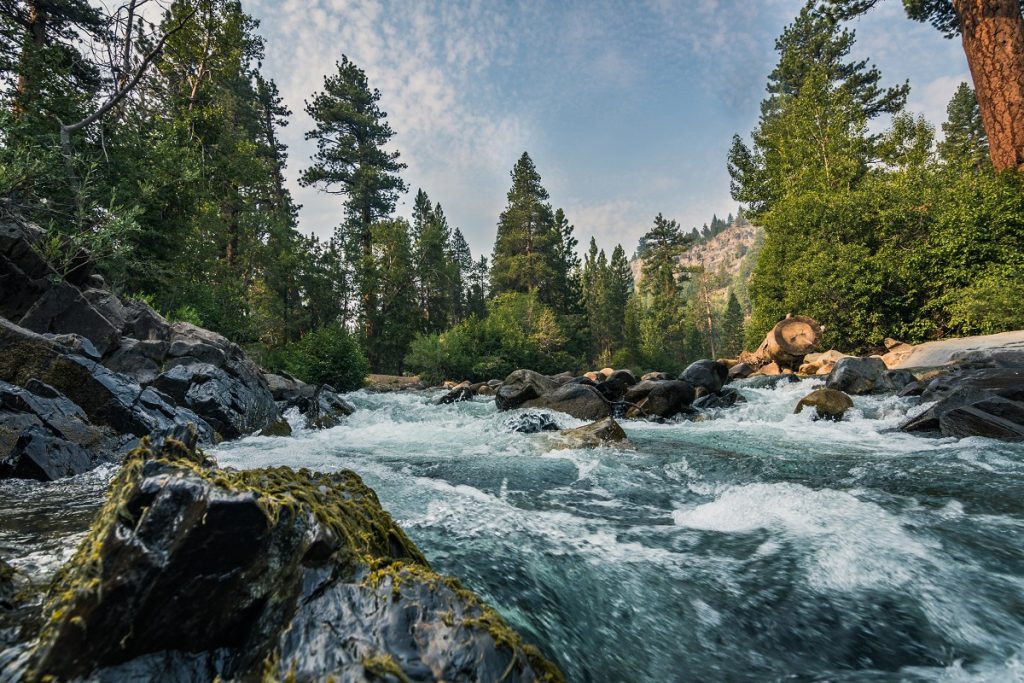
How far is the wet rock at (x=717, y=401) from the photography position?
12516 millimetres

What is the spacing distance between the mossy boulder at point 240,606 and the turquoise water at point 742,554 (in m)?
0.89

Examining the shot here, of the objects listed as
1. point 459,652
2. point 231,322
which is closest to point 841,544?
point 459,652

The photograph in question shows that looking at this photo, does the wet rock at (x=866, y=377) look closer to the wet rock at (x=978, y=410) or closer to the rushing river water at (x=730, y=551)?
the wet rock at (x=978, y=410)

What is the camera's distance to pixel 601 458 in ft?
21.3

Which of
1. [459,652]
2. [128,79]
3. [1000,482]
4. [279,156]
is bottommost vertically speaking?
[1000,482]

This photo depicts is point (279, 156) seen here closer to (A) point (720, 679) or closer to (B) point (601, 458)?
(B) point (601, 458)

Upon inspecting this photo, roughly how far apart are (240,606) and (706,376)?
1502 cm

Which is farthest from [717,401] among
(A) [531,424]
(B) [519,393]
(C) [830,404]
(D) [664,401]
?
(A) [531,424]

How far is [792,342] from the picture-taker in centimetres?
2009

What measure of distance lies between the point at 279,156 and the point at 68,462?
3922cm

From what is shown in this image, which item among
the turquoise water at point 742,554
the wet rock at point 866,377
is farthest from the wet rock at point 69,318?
the wet rock at point 866,377

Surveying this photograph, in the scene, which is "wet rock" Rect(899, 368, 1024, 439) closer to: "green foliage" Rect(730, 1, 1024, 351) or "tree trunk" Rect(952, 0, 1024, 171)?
"green foliage" Rect(730, 1, 1024, 351)

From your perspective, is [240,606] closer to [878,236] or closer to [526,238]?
[878,236]

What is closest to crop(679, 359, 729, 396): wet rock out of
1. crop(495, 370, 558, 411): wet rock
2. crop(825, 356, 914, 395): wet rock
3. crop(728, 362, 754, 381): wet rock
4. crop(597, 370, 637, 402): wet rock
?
crop(597, 370, 637, 402): wet rock
